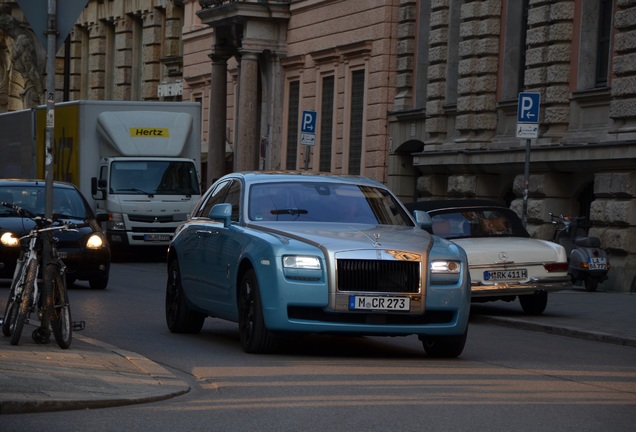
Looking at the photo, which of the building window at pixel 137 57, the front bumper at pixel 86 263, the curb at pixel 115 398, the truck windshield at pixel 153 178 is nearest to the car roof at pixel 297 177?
the curb at pixel 115 398

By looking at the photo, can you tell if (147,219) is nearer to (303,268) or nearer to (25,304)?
(25,304)

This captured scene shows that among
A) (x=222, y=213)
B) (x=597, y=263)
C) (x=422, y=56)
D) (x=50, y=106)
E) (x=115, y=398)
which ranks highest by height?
(x=422, y=56)

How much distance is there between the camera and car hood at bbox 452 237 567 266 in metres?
19.0

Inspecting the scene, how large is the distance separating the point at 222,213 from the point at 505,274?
19.1ft

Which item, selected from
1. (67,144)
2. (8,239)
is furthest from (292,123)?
(8,239)

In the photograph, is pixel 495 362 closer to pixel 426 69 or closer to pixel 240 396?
pixel 240 396

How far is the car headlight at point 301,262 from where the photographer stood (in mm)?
12906

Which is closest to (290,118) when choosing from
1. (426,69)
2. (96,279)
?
(426,69)

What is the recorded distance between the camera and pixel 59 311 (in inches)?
514

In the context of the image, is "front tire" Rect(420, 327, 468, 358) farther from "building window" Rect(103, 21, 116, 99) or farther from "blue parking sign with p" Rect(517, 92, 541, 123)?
"building window" Rect(103, 21, 116, 99)

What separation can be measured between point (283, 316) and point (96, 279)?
10.5 m

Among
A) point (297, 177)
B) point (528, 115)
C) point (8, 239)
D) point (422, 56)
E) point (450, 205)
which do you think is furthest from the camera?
point (422, 56)

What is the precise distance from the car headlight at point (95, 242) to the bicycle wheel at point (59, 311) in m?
9.54

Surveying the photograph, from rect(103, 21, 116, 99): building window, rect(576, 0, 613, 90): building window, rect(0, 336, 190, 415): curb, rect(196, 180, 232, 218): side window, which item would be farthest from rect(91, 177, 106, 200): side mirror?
rect(103, 21, 116, 99): building window
